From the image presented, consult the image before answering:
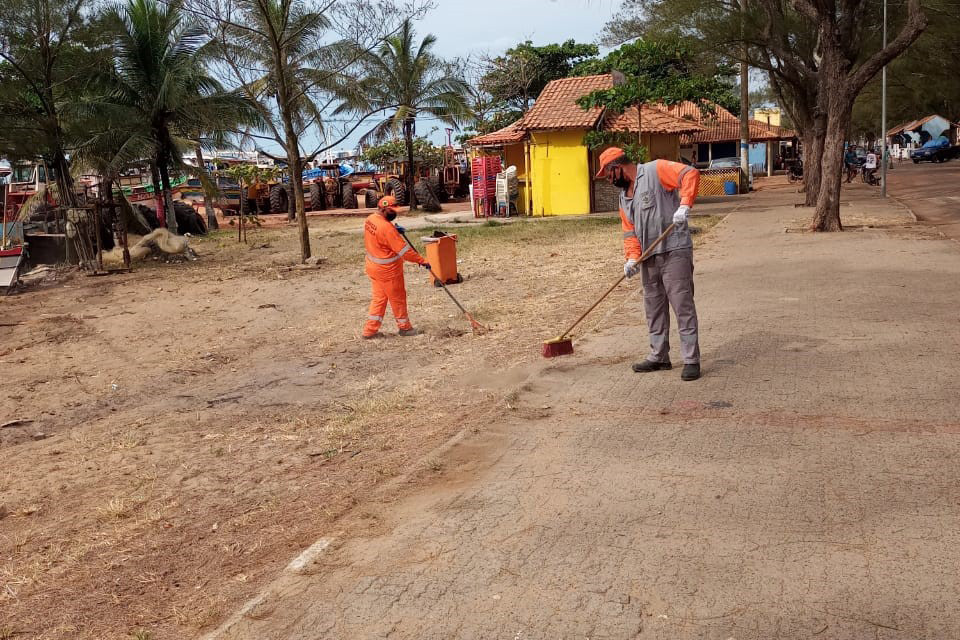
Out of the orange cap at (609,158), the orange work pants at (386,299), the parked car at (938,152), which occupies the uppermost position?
the parked car at (938,152)

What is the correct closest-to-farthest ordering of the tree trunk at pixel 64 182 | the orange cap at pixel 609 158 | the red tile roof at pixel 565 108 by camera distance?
the orange cap at pixel 609 158 → the tree trunk at pixel 64 182 → the red tile roof at pixel 565 108

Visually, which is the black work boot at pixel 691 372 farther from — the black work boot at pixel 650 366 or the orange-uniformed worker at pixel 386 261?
the orange-uniformed worker at pixel 386 261

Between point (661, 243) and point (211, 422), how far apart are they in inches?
140

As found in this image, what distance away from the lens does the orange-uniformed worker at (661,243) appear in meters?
6.51

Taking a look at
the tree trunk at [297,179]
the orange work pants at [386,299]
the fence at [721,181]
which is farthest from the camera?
the fence at [721,181]

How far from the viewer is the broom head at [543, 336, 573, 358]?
25.3 feet

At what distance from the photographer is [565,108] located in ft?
87.9

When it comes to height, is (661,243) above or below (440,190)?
below

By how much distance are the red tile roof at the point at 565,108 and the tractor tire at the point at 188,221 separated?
998cm

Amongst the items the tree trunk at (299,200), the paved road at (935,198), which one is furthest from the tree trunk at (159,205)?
the paved road at (935,198)

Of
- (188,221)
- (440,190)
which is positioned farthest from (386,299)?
(440,190)

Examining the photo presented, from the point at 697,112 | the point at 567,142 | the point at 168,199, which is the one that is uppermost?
the point at 697,112

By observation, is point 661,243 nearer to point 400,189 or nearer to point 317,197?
point 400,189

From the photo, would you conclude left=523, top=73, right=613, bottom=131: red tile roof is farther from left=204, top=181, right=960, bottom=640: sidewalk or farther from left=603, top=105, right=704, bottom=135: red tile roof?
left=204, top=181, right=960, bottom=640: sidewalk
